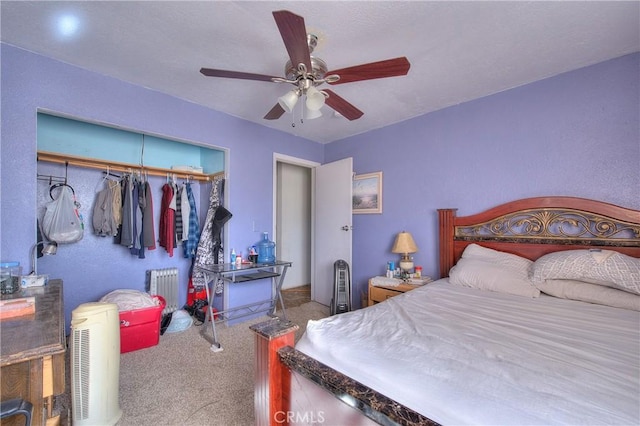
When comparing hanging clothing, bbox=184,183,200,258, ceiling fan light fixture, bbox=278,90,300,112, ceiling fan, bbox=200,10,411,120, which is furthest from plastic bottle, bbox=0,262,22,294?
ceiling fan light fixture, bbox=278,90,300,112

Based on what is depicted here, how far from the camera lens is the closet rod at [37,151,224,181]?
248cm

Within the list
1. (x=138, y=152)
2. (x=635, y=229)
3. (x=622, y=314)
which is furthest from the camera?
(x=138, y=152)

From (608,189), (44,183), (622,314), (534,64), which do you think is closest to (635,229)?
A: (608,189)

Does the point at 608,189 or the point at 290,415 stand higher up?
the point at 608,189

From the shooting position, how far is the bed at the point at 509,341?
80 cm

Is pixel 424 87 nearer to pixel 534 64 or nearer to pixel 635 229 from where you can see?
pixel 534 64

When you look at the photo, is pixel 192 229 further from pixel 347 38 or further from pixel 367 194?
pixel 347 38

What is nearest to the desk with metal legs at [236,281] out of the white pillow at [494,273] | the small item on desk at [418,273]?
the small item on desk at [418,273]

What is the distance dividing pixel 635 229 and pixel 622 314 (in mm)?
795

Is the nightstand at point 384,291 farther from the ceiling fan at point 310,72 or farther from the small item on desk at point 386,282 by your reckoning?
the ceiling fan at point 310,72

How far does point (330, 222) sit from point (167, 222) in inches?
83.3

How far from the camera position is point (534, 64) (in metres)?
2.14

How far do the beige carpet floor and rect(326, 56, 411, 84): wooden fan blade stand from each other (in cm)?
221

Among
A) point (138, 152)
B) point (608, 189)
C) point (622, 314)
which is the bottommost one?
point (622, 314)
